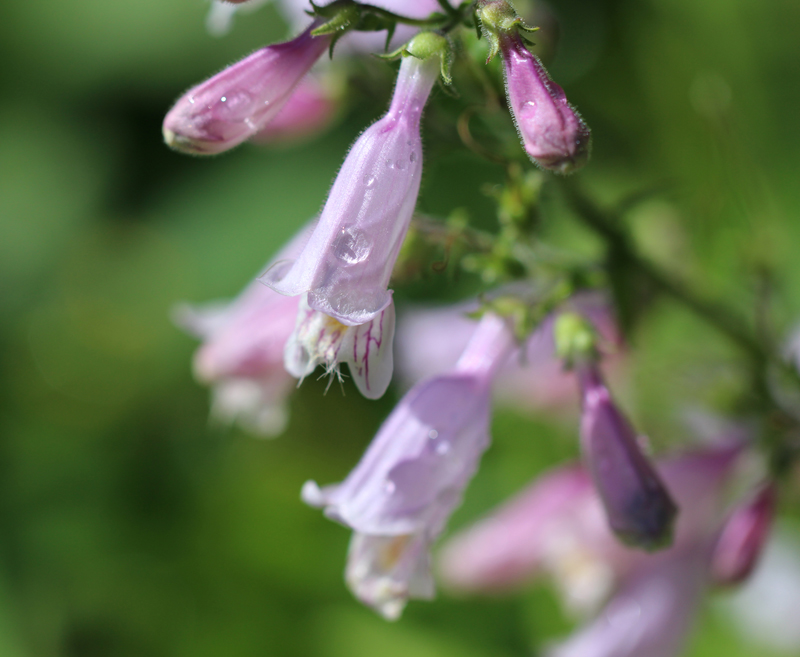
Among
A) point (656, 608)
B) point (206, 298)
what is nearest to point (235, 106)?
point (656, 608)

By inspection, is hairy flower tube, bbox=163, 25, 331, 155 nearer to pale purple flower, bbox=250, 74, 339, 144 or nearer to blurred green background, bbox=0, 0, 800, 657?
pale purple flower, bbox=250, 74, 339, 144

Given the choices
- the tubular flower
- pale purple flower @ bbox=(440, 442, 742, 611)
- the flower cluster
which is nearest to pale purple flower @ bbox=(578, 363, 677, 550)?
the flower cluster

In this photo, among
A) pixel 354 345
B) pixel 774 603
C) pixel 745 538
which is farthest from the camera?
pixel 774 603

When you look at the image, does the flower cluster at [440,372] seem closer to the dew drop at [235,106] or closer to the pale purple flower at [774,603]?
the dew drop at [235,106]

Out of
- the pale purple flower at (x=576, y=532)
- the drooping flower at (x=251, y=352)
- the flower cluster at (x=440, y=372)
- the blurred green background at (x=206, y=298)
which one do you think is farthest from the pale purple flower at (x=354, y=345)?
the blurred green background at (x=206, y=298)

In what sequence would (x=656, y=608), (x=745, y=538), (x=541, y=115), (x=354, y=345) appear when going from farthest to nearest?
1. (x=656, y=608)
2. (x=745, y=538)
3. (x=354, y=345)
4. (x=541, y=115)

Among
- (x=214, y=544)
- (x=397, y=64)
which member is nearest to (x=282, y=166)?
(x=214, y=544)

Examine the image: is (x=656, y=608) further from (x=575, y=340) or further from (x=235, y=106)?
(x=235, y=106)
